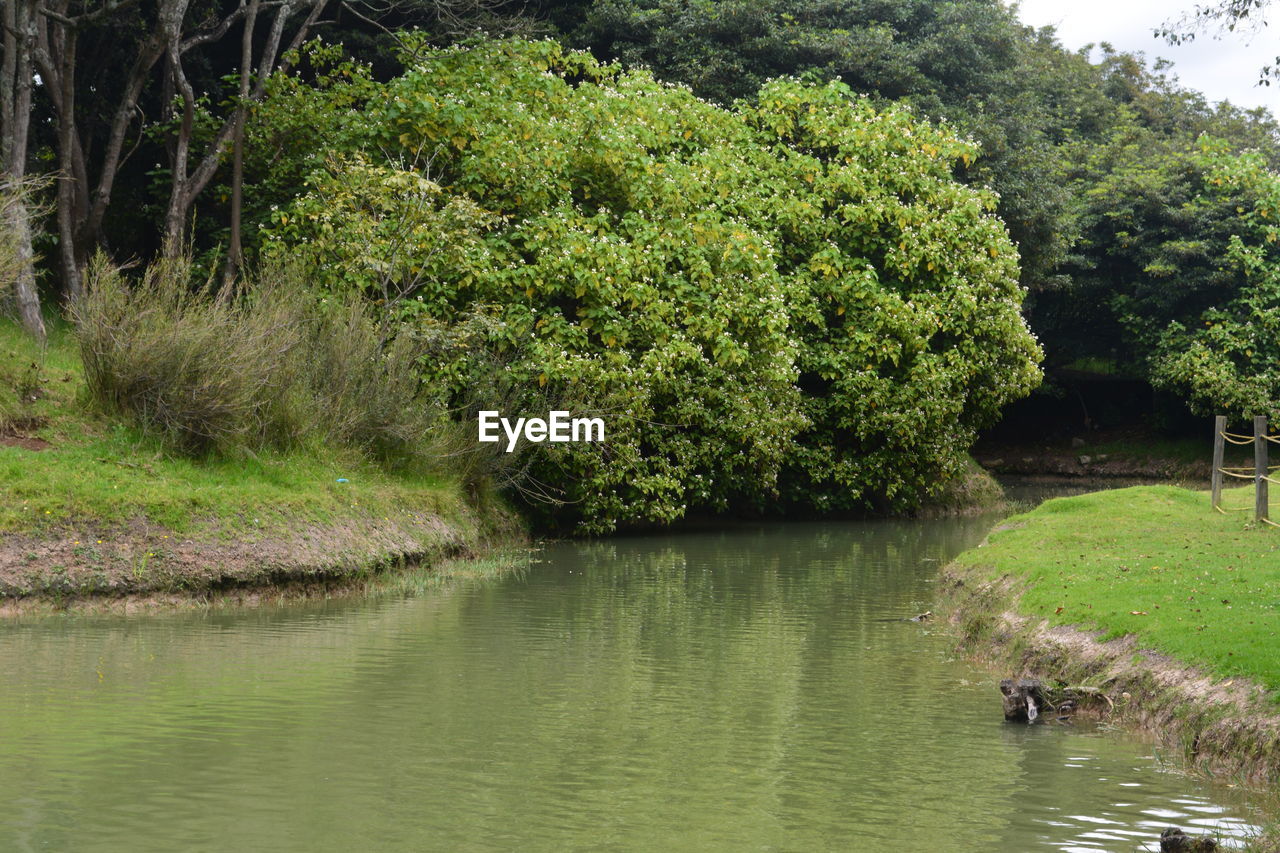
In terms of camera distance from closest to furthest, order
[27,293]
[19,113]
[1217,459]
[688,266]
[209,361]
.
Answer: [209,361]
[1217,459]
[27,293]
[19,113]
[688,266]

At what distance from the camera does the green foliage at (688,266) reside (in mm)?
22750

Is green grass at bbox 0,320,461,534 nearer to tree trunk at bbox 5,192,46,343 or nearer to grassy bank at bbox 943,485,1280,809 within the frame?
tree trunk at bbox 5,192,46,343

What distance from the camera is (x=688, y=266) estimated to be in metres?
25.1

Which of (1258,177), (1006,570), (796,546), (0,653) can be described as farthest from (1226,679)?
(1258,177)

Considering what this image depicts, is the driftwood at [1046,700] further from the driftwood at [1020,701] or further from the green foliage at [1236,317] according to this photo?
the green foliage at [1236,317]

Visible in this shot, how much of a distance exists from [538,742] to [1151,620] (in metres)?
5.46

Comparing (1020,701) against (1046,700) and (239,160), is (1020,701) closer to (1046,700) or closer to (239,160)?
(1046,700)

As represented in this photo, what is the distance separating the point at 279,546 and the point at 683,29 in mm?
20788

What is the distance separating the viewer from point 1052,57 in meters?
52.4

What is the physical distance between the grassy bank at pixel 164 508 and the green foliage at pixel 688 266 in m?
3.51

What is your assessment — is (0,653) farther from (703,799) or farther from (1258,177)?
(1258,177)

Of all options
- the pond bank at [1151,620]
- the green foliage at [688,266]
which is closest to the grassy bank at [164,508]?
the green foliage at [688,266]

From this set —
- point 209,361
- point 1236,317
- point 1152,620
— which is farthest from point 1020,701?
point 1236,317

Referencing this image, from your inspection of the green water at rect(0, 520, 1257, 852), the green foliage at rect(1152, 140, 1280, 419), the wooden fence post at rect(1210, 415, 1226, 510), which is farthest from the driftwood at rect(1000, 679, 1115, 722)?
the green foliage at rect(1152, 140, 1280, 419)
